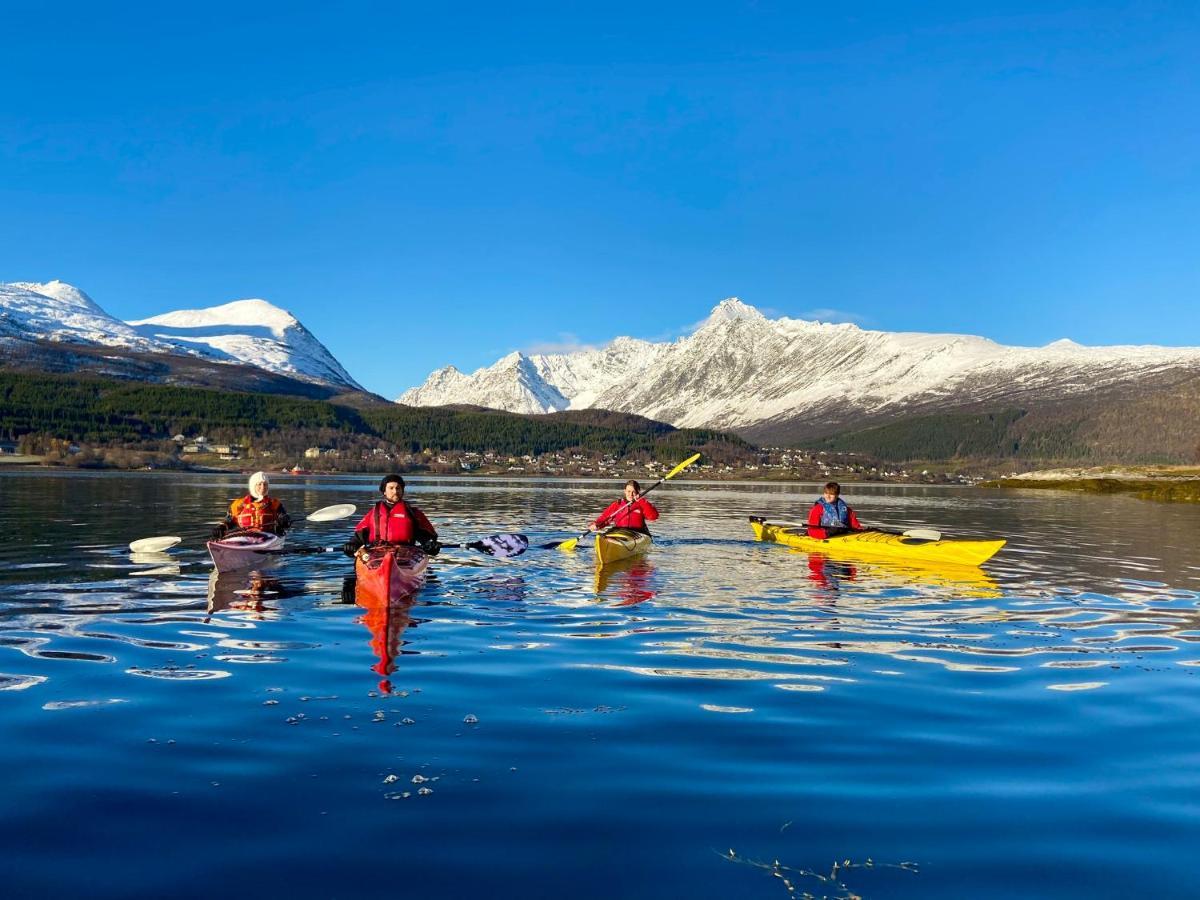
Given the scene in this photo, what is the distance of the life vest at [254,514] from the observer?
30.2 meters

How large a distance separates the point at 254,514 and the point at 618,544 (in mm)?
11867

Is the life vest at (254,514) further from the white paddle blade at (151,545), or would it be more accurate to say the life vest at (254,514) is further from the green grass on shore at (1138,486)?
the green grass on shore at (1138,486)

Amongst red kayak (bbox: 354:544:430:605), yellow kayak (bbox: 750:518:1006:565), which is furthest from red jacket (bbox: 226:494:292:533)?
yellow kayak (bbox: 750:518:1006:565)

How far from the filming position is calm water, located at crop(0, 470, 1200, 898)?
7.67 meters

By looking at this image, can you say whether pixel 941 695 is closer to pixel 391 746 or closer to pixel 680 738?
pixel 680 738

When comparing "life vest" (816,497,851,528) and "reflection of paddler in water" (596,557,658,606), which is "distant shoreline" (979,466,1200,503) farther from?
"reflection of paddler in water" (596,557,658,606)

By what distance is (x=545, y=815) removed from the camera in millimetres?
8695

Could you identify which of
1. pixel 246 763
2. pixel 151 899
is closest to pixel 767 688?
pixel 246 763

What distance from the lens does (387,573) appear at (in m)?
21.6

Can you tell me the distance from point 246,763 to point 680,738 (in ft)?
15.8

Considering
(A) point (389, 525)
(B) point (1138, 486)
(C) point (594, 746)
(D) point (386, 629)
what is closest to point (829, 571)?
(A) point (389, 525)

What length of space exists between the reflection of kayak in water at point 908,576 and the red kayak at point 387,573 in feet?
37.3

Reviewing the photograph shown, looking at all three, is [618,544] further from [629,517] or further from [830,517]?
[830,517]

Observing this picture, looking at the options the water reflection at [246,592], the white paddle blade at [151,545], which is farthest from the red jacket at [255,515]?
the white paddle blade at [151,545]
